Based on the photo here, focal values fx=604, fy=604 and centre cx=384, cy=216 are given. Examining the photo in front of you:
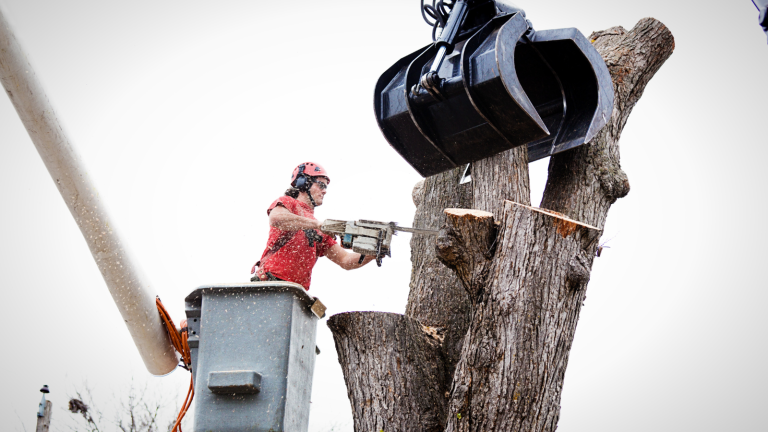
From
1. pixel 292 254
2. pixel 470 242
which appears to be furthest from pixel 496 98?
pixel 292 254

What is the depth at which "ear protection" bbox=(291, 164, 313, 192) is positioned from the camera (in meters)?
4.64

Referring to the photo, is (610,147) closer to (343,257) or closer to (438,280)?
(438,280)

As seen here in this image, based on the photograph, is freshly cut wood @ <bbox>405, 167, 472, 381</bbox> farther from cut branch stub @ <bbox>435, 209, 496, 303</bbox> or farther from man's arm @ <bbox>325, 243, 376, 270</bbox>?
man's arm @ <bbox>325, 243, 376, 270</bbox>

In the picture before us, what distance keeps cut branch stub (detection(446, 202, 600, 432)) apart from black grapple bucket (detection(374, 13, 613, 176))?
60 centimetres

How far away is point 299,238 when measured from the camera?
4398 mm

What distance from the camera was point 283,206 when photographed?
174 inches

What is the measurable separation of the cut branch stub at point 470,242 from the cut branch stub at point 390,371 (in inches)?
19.5

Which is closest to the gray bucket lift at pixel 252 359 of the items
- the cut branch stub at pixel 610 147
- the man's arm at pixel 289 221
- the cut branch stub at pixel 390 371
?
the cut branch stub at pixel 390 371

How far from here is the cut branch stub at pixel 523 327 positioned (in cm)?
278

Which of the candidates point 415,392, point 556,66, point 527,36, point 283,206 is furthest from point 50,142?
point 556,66

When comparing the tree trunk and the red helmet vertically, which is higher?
the red helmet

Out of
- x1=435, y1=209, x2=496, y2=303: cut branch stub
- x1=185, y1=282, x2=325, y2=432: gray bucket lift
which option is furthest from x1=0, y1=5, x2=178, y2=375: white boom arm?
x1=435, y1=209, x2=496, y2=303: cut branch stub

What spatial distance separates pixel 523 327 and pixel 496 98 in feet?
3.91

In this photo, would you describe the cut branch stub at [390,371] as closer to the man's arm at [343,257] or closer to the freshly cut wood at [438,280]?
the freshly cut wood at [438,280]
